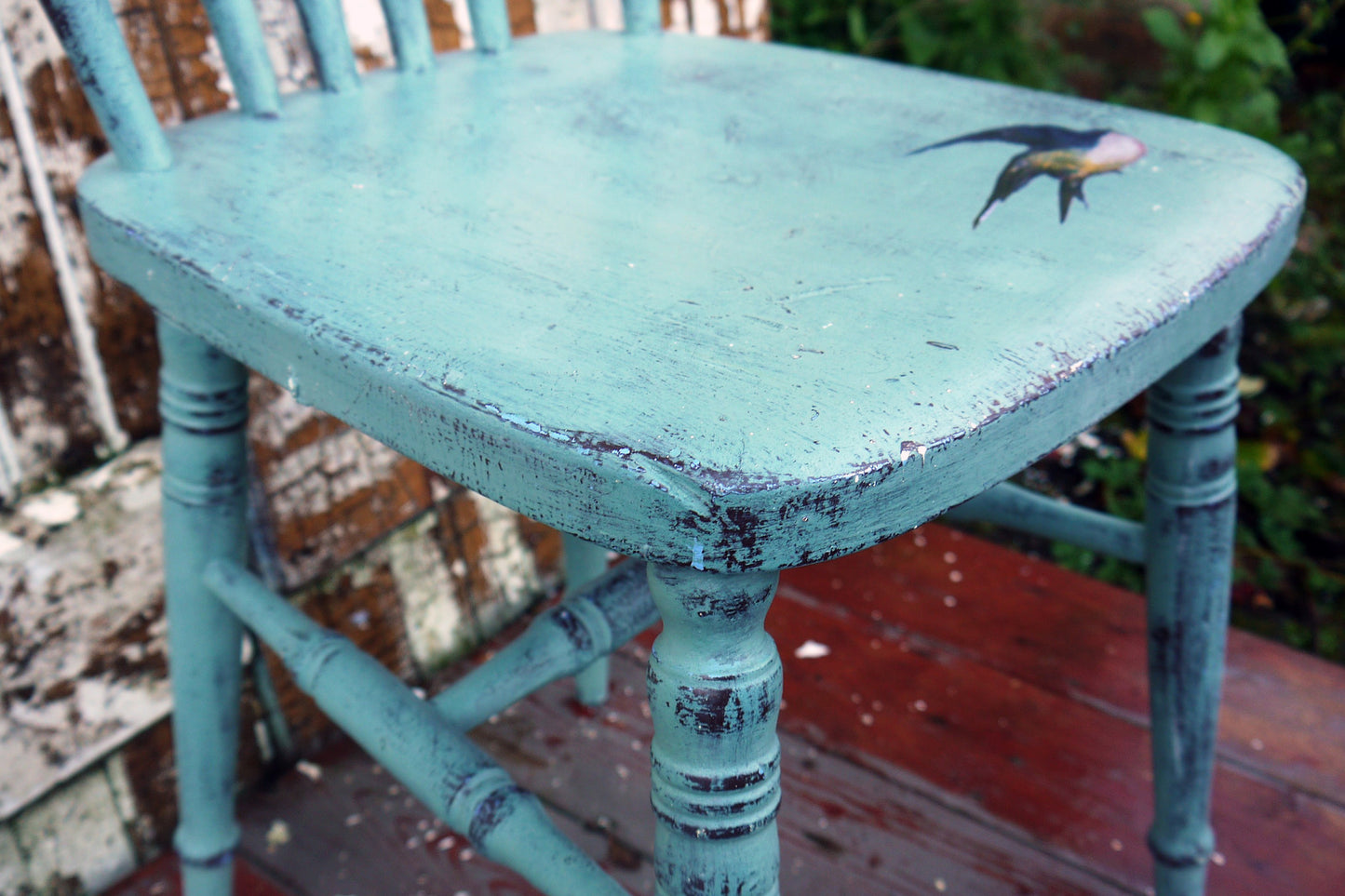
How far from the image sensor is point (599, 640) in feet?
2.16

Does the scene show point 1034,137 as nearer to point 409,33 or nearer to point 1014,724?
point 409,33

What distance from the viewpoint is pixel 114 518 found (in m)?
Answer: 0.85

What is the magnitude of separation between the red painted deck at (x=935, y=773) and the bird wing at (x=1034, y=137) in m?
0.62

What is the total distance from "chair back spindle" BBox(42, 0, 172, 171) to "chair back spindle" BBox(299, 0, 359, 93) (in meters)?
0.14

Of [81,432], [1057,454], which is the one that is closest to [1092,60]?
[1057,454]

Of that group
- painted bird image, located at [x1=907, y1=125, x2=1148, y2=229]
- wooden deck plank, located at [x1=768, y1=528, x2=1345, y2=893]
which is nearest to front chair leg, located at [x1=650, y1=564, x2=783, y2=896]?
painted bird image, located at [x1=907, y1=125, x2=1148, y2=229]

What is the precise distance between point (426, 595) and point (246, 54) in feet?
2.01

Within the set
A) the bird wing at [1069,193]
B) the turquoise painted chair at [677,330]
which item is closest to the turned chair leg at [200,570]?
the turquoise painted chair at [677,330]

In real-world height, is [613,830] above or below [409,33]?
below

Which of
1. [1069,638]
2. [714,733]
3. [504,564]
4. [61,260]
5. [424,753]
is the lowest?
[1069,638]

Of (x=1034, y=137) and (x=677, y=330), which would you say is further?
(x=1034, y=137)

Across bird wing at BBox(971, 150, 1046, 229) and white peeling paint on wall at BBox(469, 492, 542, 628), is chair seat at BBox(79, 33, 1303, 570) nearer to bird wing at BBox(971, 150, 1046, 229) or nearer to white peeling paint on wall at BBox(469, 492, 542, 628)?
A: bird wing at BBox(971, 150, 1046, 229)

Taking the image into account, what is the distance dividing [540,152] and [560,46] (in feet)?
0.89

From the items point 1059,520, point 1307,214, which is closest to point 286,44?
point 1059,520
